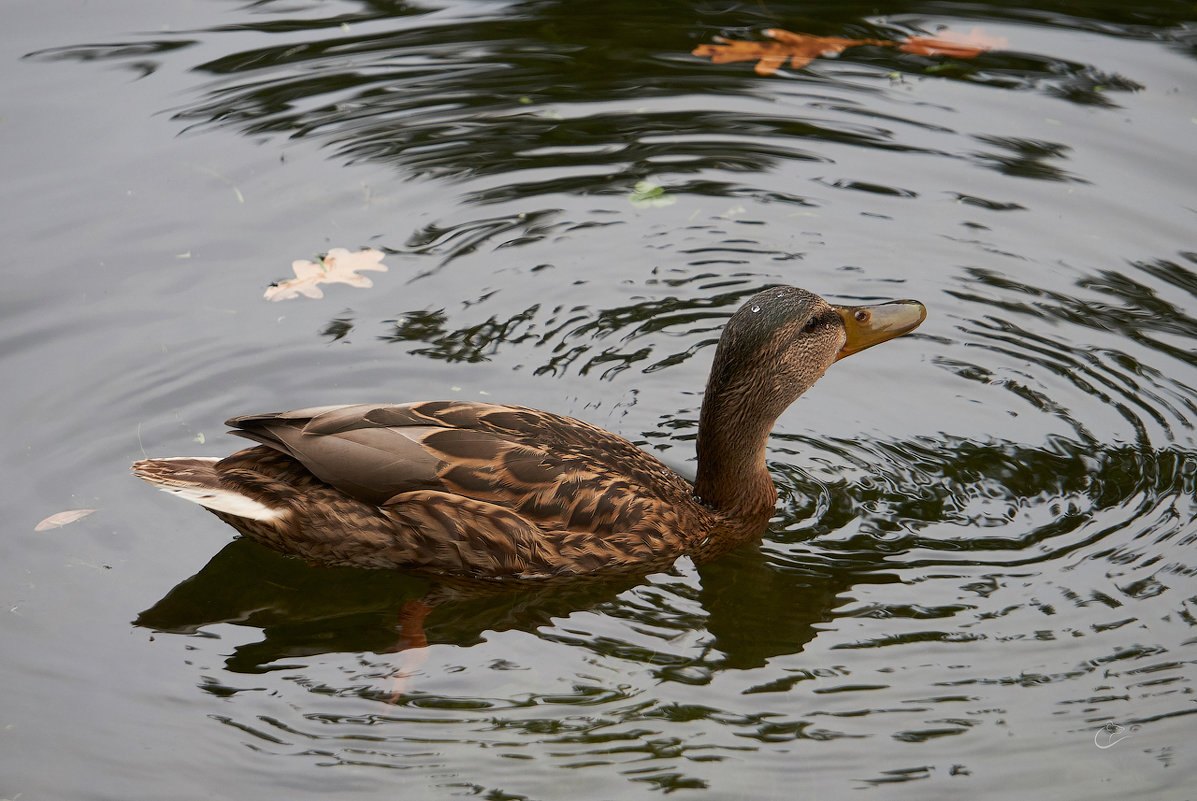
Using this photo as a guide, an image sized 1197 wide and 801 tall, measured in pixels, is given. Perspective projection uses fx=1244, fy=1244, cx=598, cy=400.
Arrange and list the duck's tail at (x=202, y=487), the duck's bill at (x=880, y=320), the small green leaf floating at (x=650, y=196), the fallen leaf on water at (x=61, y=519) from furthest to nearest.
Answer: the small green leaf floating at (x=650, y=196) < the duck's bill at (x=880, y=320) < the fallen leaf on water at (x=61, y=519) < the duck's tail at (x=202, y=487)

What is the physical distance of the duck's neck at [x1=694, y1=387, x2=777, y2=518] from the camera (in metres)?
6.09

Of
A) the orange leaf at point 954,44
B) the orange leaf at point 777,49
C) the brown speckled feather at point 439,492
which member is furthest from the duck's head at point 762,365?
the orange leaf at point 954,44

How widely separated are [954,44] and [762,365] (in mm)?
5438

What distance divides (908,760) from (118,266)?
18.4 ft

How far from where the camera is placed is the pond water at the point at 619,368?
4.98 meters

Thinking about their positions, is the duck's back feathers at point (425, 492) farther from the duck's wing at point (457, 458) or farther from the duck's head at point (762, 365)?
the duck's head at point (762, 365)

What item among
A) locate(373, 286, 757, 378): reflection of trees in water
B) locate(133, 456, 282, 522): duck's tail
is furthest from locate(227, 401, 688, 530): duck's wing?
locate(373, 286, 757, 378): reflection of trees in water

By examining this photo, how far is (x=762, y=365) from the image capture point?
591cm

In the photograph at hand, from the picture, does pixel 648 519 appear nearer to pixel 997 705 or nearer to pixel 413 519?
pixel 413 519

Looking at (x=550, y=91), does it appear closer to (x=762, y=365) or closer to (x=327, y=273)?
(x=327, y=273)

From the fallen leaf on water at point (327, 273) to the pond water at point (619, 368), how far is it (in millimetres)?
104

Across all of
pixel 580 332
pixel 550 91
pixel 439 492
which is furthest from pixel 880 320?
pixel 550 91

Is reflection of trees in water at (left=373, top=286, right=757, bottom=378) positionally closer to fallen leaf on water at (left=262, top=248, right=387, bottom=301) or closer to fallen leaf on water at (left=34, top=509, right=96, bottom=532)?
fallen leaf on water at (left=262, top=248, right=387, bottom=301)

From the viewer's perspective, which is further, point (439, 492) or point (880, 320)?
point (880, 320)
